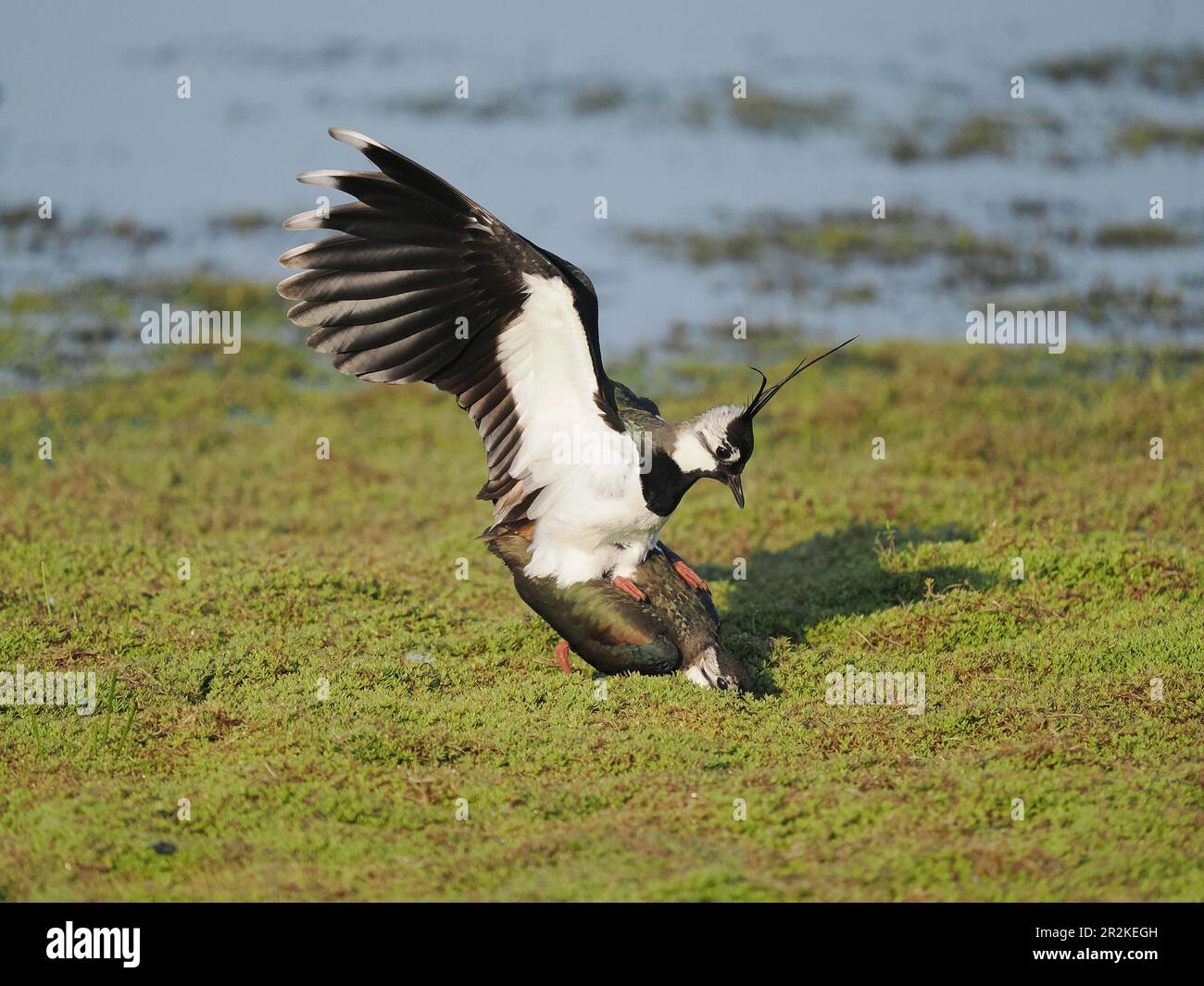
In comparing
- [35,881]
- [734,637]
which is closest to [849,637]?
[734,637]

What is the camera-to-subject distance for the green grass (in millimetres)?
4795

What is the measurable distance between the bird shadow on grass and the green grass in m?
0.03

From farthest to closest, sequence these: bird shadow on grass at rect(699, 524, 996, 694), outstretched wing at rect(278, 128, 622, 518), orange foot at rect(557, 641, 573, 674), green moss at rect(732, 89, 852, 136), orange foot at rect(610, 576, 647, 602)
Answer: green moss at rect(732, 89, 852, 136)
bird shadow on grass at rect(699, 524, 996, 694)
orange foot at rect(557, 641, 573, 674)
orange foot at rect(610, 576, 647, 602)
outstretched wing at rect(278, 128, 622, 518)

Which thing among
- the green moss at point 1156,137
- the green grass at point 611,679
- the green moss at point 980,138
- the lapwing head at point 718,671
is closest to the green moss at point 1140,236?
the green moss at point 1156,137

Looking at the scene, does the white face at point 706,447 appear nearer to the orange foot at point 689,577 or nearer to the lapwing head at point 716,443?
the lapwing head at point 716,443

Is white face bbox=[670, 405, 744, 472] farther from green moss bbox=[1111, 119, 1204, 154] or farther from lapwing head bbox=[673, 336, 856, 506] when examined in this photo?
green moss bbox=[1111, 119, 1204, 154]

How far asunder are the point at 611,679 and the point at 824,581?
1889mm

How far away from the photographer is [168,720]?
19.5 feet

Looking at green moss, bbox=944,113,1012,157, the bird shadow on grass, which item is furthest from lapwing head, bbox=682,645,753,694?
green moss, bbox=944,113,1012,157

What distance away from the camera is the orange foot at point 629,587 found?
21.3 ft
